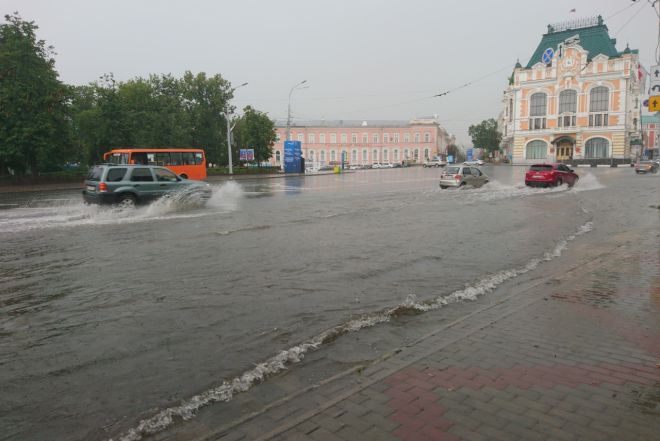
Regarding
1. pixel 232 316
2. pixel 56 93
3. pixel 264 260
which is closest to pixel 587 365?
pixel 232 316

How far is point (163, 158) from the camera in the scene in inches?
1375

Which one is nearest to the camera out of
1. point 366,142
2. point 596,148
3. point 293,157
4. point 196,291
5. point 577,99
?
point 196,291

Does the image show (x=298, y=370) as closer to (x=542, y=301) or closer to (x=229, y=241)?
(x=542, y=301)

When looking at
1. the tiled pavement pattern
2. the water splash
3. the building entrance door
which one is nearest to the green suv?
the water splash

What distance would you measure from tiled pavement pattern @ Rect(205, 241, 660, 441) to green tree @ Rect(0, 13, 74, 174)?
35937 millimetres

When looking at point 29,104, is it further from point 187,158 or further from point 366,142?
point 366,142

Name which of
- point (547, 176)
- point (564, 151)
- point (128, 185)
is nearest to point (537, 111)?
point (564, 151)

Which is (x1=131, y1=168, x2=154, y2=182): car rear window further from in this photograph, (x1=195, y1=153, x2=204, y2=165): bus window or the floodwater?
(x1=195, y1=153, x2=204, y2=165): bus window

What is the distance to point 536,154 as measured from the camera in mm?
90062

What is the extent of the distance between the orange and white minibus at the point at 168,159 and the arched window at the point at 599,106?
73746 mm

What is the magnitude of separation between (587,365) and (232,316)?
3.75 metres

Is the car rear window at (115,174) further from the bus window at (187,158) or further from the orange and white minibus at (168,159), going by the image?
the bus window at (187,158)

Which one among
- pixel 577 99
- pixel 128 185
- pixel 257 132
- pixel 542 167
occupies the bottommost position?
pixel 128 185

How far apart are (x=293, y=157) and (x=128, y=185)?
43.6m
